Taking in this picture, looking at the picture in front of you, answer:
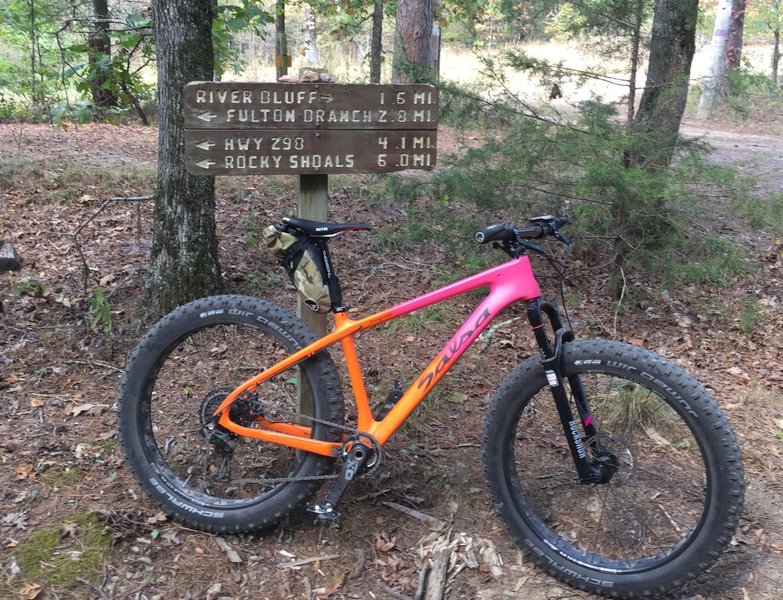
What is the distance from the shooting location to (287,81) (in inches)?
121

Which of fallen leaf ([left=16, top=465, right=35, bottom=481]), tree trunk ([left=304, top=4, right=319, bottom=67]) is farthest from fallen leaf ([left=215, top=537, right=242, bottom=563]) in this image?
tree trunk ([left=304, top=4, right=319, bottom=67])

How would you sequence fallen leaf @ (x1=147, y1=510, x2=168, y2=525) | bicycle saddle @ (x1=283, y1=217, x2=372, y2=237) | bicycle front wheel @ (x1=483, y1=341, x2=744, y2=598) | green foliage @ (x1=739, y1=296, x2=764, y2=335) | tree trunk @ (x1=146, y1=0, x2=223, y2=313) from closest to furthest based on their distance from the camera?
bicycle front wheel @ (x1=483, y1=341, x2=744, y2=598)
bicycle saddle @ (x1=283, y1=217, x2=372, y2=237)
fallen leaf @ (x1=147, y1=510, x2=168, y2=525)
tree trunk @ (x1=146, y1=0, x2=223, y2=313)
green foliage @ (x1=739, y1=296, x2=764, y2=335)

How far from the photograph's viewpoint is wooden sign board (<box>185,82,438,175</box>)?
2979mm

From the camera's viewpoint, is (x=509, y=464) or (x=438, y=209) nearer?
(x=509, y=464)

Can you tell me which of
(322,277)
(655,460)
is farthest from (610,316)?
(322,277)

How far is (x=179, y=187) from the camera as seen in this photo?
4398 millimetres

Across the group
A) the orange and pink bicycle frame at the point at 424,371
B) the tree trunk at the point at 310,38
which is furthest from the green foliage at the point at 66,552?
the tree trunk at the point at 310,38

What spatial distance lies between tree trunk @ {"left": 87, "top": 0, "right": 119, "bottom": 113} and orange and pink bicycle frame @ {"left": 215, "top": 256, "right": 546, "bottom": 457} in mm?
3635

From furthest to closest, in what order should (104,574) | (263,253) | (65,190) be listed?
(65,190)
(263,253)
(104,574)

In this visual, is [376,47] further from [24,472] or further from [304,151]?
[24,472]

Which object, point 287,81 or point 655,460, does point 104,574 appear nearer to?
point 287,81

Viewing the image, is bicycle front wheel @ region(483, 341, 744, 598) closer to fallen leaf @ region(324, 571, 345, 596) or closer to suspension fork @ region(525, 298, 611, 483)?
suspension fork @ region(525, 298, 611, 483)

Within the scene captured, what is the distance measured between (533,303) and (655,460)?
→ 118 cm

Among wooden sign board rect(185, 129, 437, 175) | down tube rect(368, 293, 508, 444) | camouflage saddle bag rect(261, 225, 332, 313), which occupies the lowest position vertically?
down tube rect(368, 293, 508, 444)
